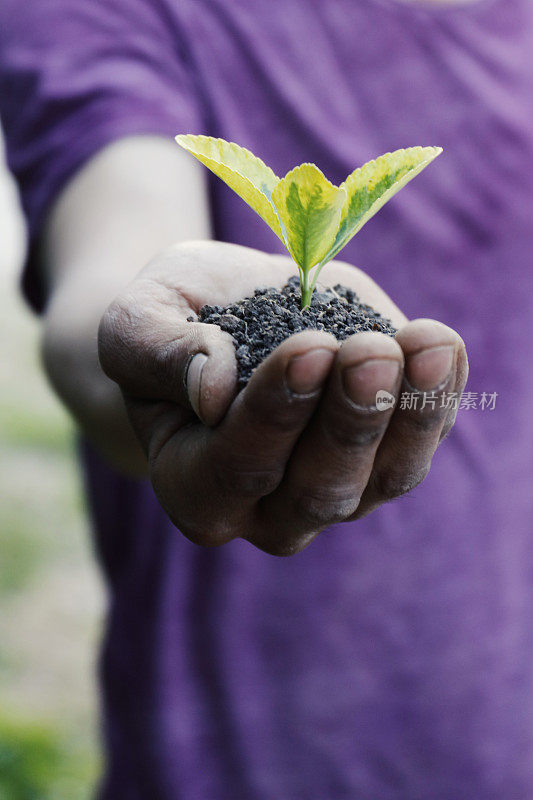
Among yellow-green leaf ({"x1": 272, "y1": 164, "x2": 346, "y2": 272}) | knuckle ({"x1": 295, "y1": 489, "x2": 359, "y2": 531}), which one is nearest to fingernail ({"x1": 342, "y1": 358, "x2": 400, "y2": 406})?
knuckle ({"x1": 295, "y1": 489, "x2": 359, "y2": 531})

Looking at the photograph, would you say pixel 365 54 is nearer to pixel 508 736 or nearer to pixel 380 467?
pixel 380 467

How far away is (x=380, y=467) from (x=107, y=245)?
696 millimetres

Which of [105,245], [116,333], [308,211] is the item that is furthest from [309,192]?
[105,245]

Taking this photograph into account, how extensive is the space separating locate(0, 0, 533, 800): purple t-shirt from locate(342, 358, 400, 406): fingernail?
94 centimetres

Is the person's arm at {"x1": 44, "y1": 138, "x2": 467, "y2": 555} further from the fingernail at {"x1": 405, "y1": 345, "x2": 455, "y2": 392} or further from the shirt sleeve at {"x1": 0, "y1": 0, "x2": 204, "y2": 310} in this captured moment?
the shirt sleeve at {"x1": 0, "y1": 0, "x2": 204, "y2": 310}

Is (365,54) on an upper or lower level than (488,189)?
upper

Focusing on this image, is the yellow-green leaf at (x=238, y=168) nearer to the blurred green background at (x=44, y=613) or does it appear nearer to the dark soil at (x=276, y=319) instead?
the dark soil at (x=276, y=319)

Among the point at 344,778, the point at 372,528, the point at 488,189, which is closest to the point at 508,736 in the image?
the point at 344,778

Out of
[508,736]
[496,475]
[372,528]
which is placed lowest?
[508,736]

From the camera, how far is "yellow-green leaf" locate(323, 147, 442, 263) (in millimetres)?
978

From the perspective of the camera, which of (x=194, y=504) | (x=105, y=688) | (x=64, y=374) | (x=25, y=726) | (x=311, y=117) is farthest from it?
(x=25, y=726)

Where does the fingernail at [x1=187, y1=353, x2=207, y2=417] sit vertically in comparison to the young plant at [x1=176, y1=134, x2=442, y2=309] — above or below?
below

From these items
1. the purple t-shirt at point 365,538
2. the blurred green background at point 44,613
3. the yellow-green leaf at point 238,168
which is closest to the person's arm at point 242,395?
the yellow-green leaf at point 238,168

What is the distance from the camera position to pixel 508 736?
1.70 m
